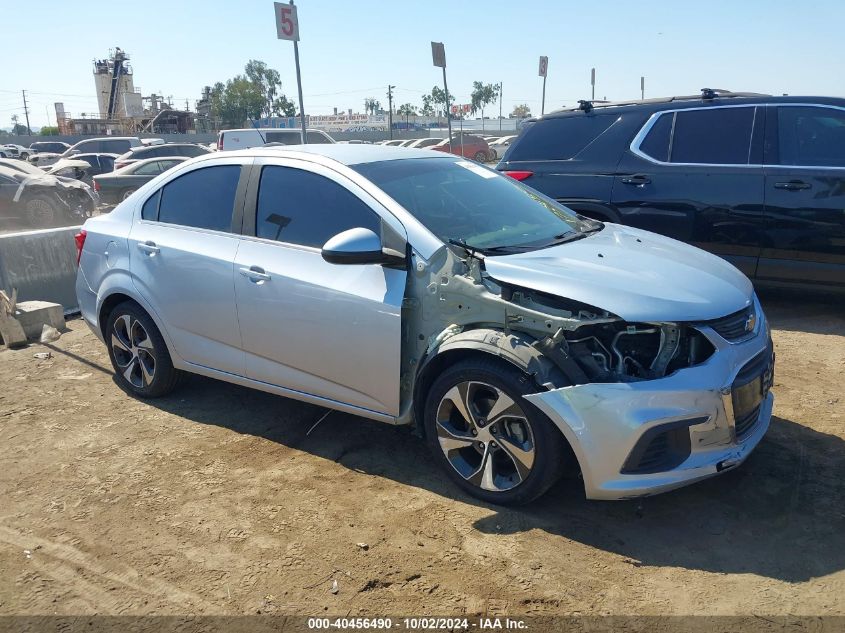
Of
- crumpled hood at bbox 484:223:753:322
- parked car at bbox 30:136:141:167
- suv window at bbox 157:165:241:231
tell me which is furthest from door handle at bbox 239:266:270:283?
parked car at bbox 30:136:141:167

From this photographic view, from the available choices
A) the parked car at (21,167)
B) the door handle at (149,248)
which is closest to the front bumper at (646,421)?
the door handle at (149,248)

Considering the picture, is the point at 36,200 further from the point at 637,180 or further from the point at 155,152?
the point at 637,180

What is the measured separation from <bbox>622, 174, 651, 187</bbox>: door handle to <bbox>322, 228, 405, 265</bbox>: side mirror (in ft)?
12.0

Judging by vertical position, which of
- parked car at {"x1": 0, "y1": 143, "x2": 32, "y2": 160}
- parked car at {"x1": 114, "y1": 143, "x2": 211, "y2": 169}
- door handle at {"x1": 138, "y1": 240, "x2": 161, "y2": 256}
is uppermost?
parked car at {"x1": 114, "y1": 143, "x2": 211, "y2": 169}

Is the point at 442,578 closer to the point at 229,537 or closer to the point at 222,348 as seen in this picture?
the point at 229,537

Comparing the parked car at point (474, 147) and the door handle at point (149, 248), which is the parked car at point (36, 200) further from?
the parked car at point (474, 147)

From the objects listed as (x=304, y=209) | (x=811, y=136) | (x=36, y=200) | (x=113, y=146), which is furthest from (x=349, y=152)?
(x=113, y=146)

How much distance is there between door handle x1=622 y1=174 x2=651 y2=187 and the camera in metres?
6.41

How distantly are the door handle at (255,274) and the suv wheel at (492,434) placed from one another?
1237mm

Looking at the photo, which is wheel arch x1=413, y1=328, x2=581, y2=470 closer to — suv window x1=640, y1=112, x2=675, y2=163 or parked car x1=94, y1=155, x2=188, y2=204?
suv window x1=640, y1=112, x2=675, y2=163

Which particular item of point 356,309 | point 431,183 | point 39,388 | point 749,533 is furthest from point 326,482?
point 39,388

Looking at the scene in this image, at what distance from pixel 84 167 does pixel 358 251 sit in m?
19.3

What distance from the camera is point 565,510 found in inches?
131

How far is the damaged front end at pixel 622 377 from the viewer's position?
9.69ft
